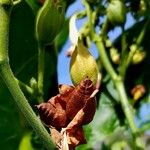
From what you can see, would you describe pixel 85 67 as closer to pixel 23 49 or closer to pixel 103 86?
pixel 23 49

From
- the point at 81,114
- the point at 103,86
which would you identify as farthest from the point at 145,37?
the point at 81,114

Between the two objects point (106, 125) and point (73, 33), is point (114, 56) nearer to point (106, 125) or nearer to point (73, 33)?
point (106, 125)

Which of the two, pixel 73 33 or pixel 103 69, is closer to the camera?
pixel 73 33

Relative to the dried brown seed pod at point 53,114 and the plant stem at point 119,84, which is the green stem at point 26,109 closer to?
the dried brown seed pod at point 53,114

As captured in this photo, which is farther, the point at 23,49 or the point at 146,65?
the point at 146,65

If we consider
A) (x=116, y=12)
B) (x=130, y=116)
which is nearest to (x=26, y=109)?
(x=130, y=116)
